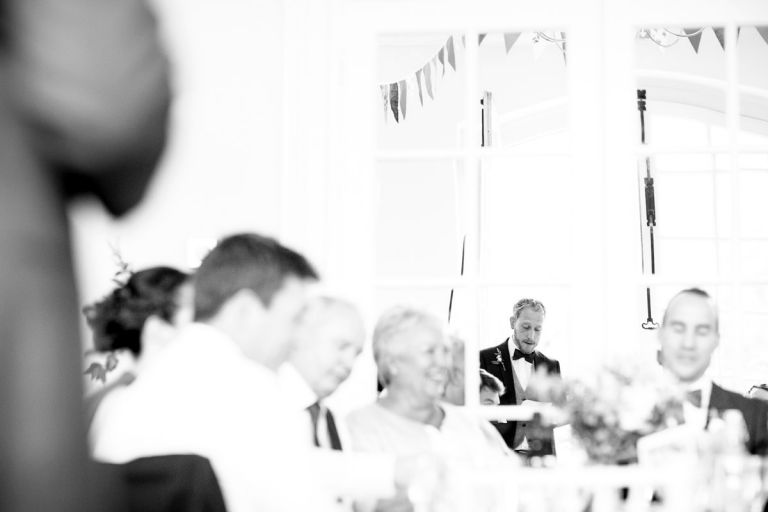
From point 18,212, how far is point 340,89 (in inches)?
126

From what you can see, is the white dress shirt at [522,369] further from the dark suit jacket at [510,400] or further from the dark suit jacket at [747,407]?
the dark suit jacket at [747,407]

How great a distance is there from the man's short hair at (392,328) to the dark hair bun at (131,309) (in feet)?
1.82

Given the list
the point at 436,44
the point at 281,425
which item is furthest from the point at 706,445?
the point at 436,44

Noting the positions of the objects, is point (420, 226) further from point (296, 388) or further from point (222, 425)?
point (222, 425)

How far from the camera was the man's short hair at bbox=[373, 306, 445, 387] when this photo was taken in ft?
8.89

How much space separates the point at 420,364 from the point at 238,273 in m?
1.07

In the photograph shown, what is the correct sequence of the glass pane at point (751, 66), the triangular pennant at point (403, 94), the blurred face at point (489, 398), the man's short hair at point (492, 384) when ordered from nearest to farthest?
1. the blurred face at point (489, 398)
2. the man's short hair at point (492, 384)
3. the triangular pennant at point (403, 94)
4. the glass pane at point (751, 66)

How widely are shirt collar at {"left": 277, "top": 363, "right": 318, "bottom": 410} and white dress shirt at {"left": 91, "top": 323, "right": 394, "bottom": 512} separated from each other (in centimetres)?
92

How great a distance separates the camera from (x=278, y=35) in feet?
11.7

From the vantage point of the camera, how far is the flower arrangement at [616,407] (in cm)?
209

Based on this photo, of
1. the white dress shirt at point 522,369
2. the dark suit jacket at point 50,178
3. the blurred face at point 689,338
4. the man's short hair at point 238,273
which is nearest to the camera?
the dark suit jacket at point 50,178

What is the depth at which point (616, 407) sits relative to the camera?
6.84 ft

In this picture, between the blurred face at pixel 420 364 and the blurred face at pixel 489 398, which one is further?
the blurred face at pixel 489 398

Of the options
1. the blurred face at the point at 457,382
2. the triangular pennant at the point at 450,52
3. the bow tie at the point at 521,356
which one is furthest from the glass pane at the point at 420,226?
the blurred face at the point at 457,382
